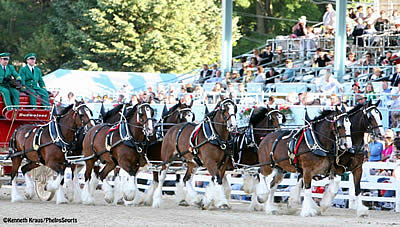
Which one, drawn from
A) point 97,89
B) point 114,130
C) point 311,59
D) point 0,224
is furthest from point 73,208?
point 97,89

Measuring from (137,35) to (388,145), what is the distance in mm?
27154

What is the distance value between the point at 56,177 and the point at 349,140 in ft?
21.5

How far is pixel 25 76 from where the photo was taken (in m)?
17.9

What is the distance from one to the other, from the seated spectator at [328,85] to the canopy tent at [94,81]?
1000 centimetres

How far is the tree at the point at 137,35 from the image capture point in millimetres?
42531

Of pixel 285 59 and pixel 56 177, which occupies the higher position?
pixel 285 59

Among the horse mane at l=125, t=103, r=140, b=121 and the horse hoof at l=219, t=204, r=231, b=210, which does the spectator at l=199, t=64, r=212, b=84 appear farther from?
the horse hoof at l=219, t=204, r=231, b=210

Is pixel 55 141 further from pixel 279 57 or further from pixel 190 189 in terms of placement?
pixel 279 57

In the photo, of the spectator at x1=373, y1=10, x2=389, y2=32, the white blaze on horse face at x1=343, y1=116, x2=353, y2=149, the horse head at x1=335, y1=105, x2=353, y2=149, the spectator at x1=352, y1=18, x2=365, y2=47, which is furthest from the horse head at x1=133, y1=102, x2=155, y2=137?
the spectator at x1=373, y1=10, x2=389, y2=32

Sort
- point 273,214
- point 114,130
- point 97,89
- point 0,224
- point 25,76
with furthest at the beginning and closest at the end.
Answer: point 97,89, point 25,76, point 114,130, point 273,214, point 0,224

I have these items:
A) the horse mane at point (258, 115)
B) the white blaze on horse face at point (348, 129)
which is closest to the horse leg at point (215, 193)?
the horse mane at point (258, 115)

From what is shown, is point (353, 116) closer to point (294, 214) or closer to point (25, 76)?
point (294, 214)

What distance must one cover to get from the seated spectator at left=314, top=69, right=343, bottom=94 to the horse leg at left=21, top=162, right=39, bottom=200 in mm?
7669

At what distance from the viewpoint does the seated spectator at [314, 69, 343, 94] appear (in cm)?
2109
